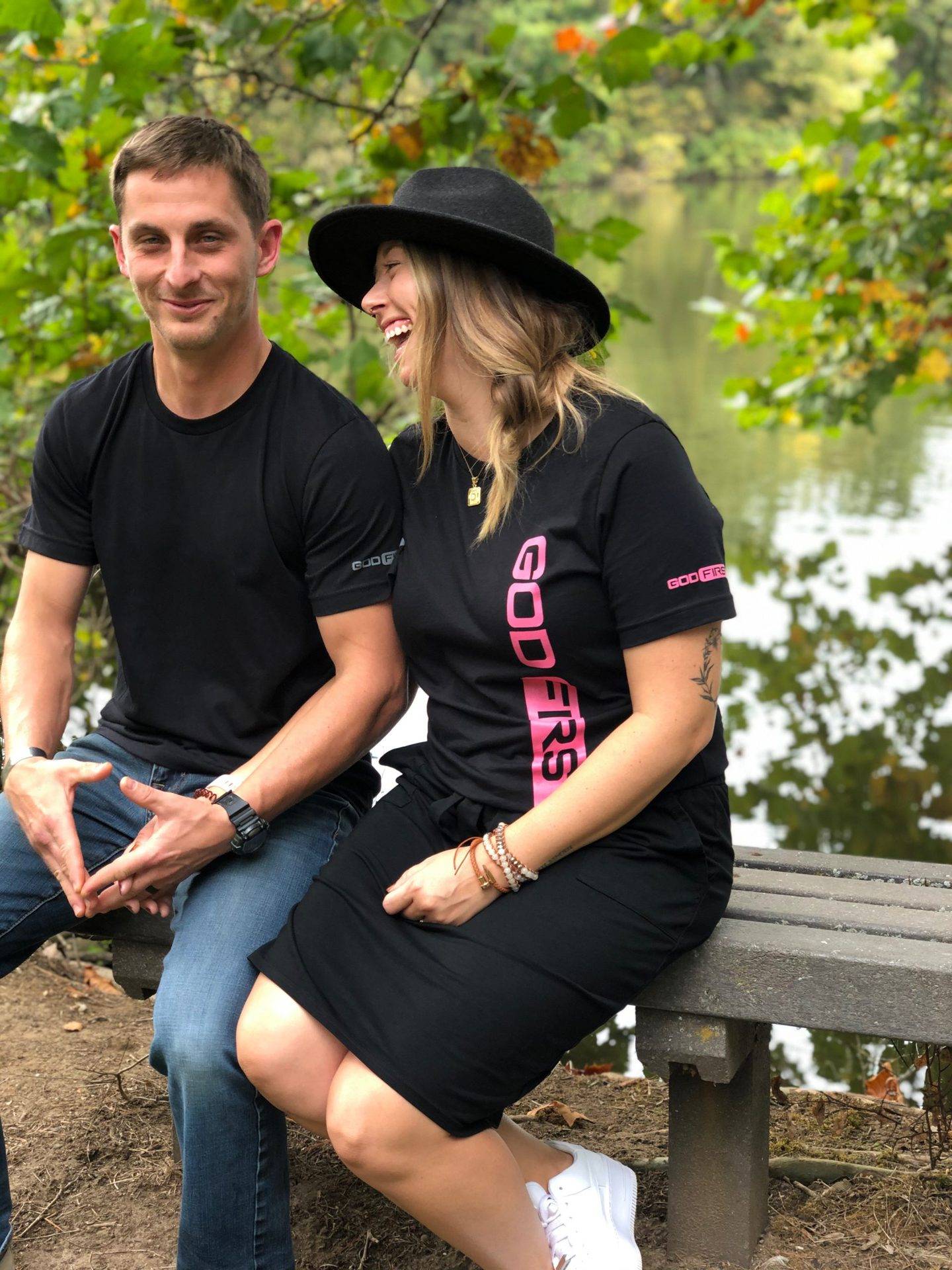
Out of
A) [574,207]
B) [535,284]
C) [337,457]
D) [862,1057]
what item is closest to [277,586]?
[337,457]

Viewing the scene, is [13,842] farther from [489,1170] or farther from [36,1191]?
[489,1170]

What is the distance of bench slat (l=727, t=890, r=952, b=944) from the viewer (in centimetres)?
227

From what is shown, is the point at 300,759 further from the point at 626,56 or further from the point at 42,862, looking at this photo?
the point at 626,56

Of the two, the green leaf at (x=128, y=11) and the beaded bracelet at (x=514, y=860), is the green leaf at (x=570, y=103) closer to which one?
the green leaf at (x=128, y=11)

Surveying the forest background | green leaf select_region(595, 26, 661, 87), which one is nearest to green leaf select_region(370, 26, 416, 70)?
the forest background

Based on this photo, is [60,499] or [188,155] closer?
[188,155]

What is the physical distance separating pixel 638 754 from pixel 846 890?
2.13 feet

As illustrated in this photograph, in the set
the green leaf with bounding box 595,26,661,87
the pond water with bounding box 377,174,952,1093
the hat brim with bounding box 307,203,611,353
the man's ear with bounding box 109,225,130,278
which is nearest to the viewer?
the hat brim with bounding box 307,203,611,353

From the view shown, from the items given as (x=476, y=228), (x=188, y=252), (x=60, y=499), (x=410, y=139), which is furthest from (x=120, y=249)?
(x=410, y=139)

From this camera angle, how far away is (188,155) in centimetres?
251

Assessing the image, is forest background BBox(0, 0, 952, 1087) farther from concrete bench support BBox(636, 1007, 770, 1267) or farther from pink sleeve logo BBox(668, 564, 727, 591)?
concrete bench support BBox(636, 1007, 770, 1267)

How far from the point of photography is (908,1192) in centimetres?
257

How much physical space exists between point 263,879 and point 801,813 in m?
3.66

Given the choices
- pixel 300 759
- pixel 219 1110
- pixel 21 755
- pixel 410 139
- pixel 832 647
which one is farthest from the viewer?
pixel 832 647
